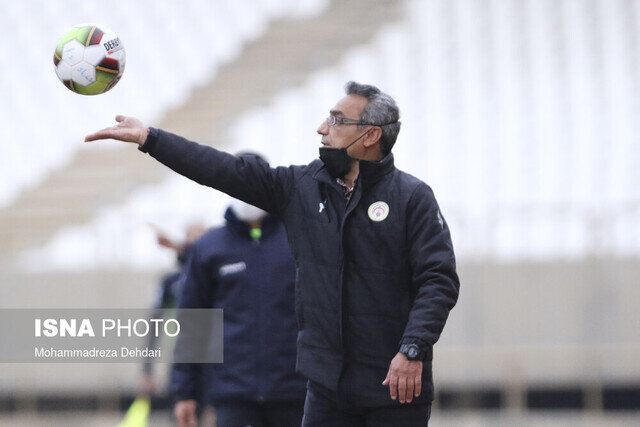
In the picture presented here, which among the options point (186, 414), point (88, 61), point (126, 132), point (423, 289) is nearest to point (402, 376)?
point (423, 289)

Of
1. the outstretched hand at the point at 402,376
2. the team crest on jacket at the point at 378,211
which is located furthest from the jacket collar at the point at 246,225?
the outstretched hand at the point at 402,376

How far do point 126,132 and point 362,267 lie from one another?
916 millimetres

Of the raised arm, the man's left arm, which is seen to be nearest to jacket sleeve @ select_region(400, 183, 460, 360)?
the man's left arm

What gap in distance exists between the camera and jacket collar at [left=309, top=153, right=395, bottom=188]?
3.97m

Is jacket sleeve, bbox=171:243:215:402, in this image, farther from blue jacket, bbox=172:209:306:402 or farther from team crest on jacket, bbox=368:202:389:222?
team crest on jacket, bbox=368:202:389:222

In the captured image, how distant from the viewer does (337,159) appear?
403 cm

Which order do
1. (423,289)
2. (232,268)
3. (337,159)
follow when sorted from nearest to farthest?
(423,289)
(337,159)
(232,268)

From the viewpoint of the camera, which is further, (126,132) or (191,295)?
(191,295)

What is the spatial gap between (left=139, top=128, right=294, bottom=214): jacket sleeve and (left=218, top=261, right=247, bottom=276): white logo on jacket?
953mm

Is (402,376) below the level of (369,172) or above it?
below

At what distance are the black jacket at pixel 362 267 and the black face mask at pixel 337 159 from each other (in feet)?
0.24

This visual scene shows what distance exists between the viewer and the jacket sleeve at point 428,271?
372cm

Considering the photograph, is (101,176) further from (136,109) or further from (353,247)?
(353,247)

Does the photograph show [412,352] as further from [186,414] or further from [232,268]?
[186,414]
